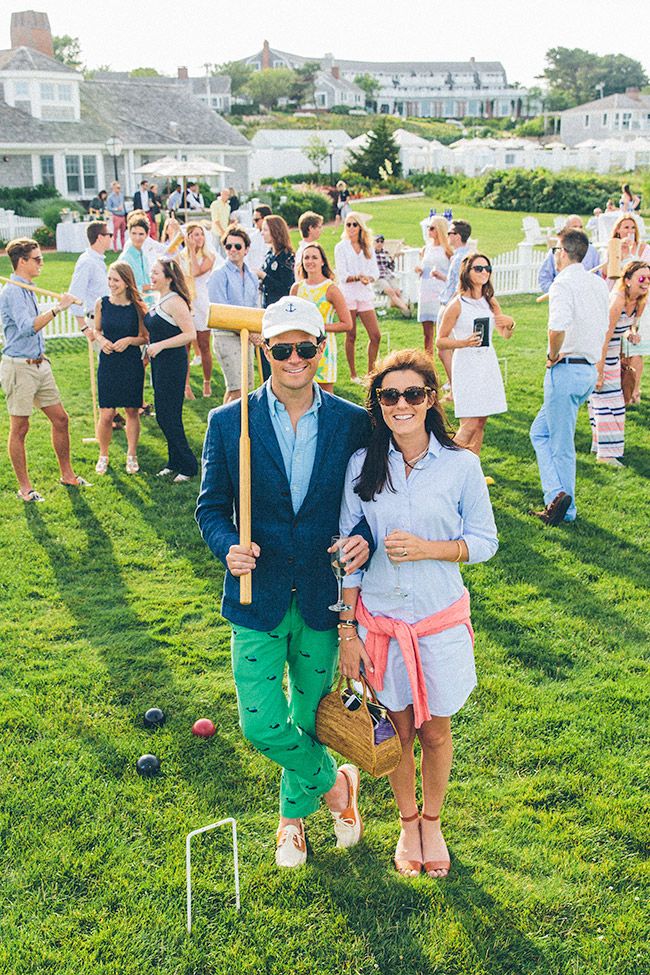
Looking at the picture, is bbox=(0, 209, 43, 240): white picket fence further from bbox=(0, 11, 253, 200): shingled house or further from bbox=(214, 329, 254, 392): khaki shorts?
bbox=(214, 329, 254, 392): khaki shorts

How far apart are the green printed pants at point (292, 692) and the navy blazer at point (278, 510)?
0.10 metres

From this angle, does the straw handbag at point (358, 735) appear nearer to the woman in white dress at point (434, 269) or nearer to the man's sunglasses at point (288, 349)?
the man's sunglasses at point (288, 349)

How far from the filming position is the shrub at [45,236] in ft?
102

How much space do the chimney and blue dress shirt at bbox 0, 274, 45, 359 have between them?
50.6 metres

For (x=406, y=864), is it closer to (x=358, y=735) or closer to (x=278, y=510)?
(x=358, y=735)

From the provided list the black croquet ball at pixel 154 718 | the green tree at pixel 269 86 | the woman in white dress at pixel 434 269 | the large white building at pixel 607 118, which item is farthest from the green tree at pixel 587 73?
the black croquet ball at pixel 154 718

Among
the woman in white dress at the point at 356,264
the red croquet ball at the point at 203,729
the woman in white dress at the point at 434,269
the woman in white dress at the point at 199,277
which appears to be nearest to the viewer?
the red croquet ball at the point at 203,729

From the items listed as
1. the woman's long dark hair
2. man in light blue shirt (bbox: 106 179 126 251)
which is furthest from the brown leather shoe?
man in light blue shirt (bbox: 106 179 126 251)

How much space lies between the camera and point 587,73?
455 feet

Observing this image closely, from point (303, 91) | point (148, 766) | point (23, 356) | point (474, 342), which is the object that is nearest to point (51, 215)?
point (23, 356)

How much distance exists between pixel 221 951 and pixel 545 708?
2.40 metres

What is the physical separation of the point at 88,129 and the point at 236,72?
84.1 meters

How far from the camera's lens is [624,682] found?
5.65m

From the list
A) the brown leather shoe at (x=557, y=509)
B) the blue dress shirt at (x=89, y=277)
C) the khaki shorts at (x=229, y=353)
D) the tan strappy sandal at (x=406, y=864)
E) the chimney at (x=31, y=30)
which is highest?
the chimney at (x=31, y=30)
